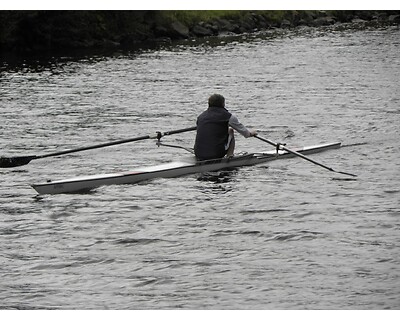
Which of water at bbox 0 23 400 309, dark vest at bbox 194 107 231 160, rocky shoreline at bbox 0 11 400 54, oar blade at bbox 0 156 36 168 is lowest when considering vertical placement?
water at bbox 0 23 400 309

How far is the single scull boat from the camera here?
58.7ft

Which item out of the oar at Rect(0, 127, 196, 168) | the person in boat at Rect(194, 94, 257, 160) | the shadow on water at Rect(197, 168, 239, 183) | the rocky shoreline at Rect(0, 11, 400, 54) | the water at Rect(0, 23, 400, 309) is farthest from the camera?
the rocky shoreline at Rect(0, 11, 400, 54)

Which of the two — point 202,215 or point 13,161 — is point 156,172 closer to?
point 202,215

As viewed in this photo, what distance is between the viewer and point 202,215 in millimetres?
16609

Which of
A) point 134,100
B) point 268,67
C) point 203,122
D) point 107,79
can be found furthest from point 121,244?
point 268,67

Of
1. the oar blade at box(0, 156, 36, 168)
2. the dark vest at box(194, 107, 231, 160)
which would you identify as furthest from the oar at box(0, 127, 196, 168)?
the dark vest at box(194, 107, 231, 160)

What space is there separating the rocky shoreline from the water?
18.2 metres

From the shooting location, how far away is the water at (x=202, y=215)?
12.7 metres

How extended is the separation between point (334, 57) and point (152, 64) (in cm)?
972

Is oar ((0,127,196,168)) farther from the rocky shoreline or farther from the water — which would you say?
the rocky shoreline

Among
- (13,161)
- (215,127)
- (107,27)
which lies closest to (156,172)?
(215,127)

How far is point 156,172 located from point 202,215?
293cm

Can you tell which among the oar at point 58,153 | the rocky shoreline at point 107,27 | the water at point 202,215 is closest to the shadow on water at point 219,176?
the water at point 202,215

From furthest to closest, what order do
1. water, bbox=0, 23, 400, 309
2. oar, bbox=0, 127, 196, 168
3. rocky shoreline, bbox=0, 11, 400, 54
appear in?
1. rocky shoreline, bbox=0, 11, 400, 54
2. oar, bbox=0, 127, 196, 168
3. water, bbox=0, 23, 400, 309
